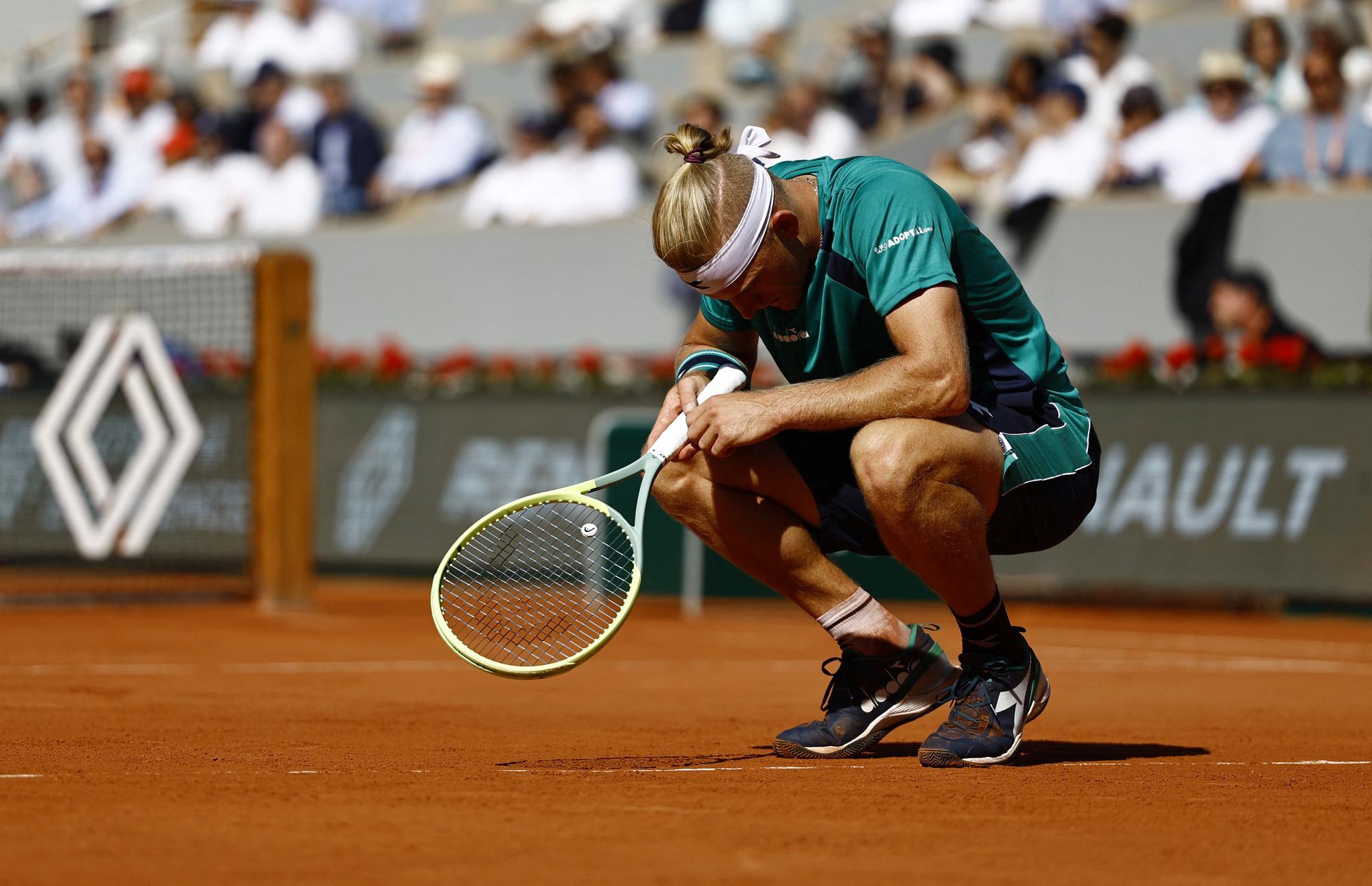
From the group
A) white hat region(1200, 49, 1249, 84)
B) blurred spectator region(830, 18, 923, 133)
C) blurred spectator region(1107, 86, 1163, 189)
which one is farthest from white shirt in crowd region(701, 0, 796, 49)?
white hat region(1200, 49, 1249, 84)

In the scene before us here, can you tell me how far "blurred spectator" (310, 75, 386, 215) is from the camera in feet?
54.7

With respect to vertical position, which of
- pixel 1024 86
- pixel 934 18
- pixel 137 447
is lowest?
pixel 137 447

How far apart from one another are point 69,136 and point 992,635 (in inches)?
645

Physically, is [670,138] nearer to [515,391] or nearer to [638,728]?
[638,728]

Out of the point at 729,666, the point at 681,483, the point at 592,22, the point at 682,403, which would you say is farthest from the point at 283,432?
the point at 592,22

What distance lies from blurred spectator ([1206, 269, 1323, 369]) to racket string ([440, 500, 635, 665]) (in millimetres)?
7113

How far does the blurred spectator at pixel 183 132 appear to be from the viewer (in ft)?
59.2

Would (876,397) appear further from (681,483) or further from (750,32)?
(750,32)

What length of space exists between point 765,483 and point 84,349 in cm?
747

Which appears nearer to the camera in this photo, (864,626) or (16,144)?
(864,626)

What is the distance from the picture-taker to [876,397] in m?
4.69

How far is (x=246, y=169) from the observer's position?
17.4 meters

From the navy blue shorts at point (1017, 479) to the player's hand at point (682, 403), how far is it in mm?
259

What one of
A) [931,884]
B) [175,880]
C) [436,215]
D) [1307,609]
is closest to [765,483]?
[931,884]
